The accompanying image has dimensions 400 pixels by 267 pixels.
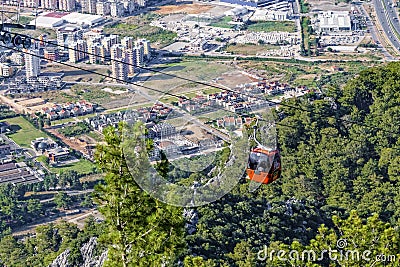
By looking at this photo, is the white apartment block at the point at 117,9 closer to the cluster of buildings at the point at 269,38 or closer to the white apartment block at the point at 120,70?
the cluster of buildings at the point at 269,38

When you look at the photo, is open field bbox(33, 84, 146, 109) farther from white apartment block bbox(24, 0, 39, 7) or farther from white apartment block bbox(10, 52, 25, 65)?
white apartment block bbox(24, 0, 39, 7)

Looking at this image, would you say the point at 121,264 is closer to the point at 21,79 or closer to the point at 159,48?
the point at 21,79

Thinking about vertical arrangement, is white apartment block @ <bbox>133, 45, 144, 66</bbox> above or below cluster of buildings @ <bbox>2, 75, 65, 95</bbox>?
above

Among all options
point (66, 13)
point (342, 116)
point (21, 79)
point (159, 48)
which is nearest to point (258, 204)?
point (342, 116)

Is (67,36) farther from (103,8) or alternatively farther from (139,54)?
(103,8)

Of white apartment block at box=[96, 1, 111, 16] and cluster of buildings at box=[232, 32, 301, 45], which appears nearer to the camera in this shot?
cluster of buildings at box=[232, 32, 301, 45]

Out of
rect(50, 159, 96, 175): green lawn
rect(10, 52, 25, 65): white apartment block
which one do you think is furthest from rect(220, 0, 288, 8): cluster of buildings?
rect(50, 159, 96, 175): green lawn

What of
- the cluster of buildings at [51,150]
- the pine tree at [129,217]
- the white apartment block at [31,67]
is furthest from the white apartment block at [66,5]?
the pine tree at [129,217]
